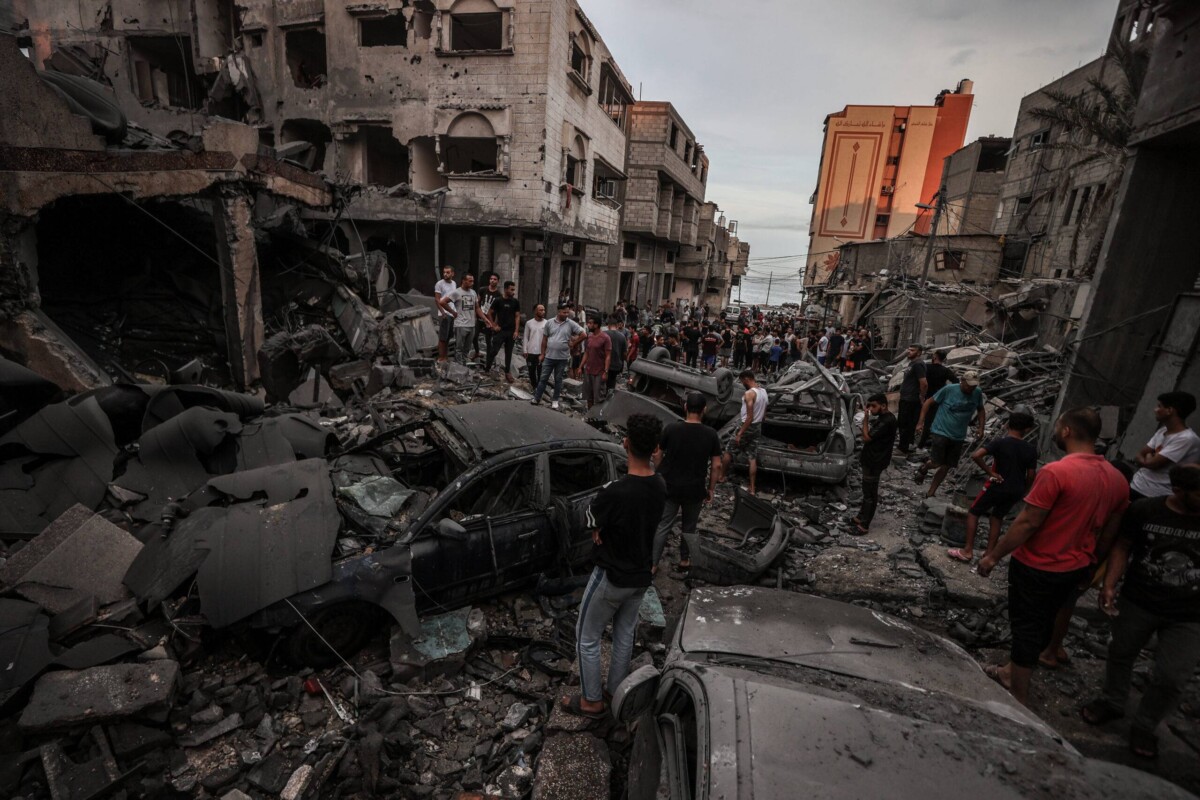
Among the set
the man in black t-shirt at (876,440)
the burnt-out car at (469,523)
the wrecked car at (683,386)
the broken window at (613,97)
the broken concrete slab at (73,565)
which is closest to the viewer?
the broken concrete slab at (73,565)

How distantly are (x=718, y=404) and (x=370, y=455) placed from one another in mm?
5143

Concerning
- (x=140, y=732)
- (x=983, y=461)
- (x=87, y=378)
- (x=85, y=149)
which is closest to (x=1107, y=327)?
(x=983, y=461)

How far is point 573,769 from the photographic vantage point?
282 cm

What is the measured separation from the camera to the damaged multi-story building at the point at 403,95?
1389 cm

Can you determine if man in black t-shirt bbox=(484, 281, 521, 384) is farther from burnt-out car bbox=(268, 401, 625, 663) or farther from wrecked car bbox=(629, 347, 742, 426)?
burnt-out car bbox=(268, 401, 625, 663)

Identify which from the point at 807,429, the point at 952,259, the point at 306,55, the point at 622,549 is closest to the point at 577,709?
the point at 622,549

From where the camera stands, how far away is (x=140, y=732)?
2.95m

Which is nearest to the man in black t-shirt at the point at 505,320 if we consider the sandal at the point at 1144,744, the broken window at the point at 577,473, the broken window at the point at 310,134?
the broken window at the point at 577,473

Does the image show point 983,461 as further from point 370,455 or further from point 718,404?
point 370,455

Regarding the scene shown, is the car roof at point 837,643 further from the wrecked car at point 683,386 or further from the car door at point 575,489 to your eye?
the wrecked car at point 683,386

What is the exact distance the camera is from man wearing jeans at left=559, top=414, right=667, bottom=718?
2.91 m

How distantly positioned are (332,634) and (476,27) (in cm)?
1733

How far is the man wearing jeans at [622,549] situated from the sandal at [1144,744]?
3164mm

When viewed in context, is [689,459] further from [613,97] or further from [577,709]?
[613,97]
